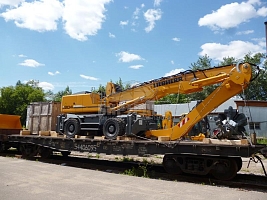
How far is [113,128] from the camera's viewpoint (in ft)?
35.4

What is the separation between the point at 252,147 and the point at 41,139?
9.06 m

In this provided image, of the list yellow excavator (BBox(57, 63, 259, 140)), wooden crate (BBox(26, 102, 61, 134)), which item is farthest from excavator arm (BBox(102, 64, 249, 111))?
wooden crate (BBox(26, 102, 61, 134))

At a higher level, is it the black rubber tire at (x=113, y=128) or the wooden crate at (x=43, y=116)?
the wooden crate at (x=43, y=116)

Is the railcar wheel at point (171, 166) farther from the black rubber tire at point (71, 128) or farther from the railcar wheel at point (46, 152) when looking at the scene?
the railcar wheel at point (46, 152)

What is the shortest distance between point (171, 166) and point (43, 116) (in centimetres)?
767

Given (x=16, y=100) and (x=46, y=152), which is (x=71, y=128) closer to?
(x=46, y=152)

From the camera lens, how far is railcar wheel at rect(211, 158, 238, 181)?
8398mm

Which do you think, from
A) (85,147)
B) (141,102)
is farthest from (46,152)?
(141,102)

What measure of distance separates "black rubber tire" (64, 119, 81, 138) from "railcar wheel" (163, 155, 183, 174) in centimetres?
431

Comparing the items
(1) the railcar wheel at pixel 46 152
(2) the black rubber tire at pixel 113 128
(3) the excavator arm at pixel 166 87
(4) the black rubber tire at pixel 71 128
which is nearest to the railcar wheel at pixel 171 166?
(2) the black rubber tire at pixel 113 128

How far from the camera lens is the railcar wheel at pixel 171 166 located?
9344mm

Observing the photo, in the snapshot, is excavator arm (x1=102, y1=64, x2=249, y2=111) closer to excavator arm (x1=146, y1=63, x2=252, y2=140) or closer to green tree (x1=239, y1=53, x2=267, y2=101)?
excavator arm (x1=146, y1=63, x2=252, y2=140)

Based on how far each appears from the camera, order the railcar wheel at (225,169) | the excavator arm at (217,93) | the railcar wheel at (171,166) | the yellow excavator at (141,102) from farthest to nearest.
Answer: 1. the railcar wheel at (171,166)
2. the yellow excavator at (141,102)
3. the excavator arm at (217,93)
4. the railcar wheel at (225,169)

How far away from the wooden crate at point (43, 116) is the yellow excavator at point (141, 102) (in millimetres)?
1138
